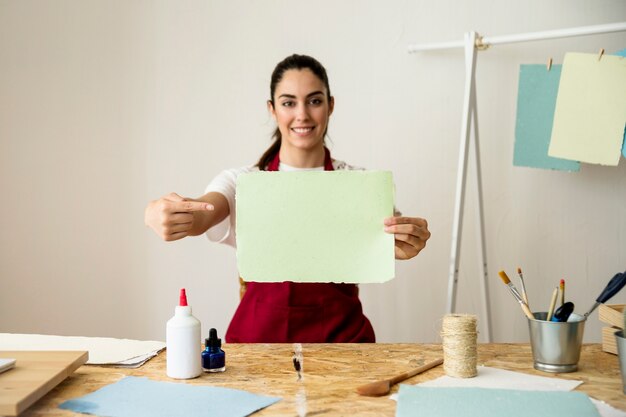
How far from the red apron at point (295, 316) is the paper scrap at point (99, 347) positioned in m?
0.50

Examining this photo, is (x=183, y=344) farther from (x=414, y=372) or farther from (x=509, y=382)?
(x=509, y=382)

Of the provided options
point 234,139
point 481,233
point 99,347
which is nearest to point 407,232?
point 99,347

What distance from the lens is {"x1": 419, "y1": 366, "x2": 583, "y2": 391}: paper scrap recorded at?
3.67ft

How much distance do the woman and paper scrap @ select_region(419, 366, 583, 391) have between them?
1.55 feet

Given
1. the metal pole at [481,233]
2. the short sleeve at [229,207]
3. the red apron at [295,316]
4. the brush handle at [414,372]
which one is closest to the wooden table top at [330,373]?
the brush handle at [414,372]

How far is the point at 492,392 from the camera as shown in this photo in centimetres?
108

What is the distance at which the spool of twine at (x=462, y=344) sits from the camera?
118 cm

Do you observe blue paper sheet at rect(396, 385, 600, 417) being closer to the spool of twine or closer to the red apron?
the spool of twine

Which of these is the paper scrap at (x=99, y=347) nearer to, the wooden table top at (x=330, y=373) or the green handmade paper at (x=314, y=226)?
the wooden table top at (x=330, y=373)

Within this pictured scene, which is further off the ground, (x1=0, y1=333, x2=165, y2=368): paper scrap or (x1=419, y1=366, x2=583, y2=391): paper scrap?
(x1=0, y1=333, x2=165, y2=368): paper scrap

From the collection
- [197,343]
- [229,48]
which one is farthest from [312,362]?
[229,48]

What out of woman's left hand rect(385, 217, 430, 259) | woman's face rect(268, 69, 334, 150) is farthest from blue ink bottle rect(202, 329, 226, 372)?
woman's face rect(268, 69, 334, 150)

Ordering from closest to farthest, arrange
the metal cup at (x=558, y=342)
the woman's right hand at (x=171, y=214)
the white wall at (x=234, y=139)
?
the metal cup at (x=558, y=342), the woman's right hand at (x=171, y=214), the white wall at (x=234, y=139)

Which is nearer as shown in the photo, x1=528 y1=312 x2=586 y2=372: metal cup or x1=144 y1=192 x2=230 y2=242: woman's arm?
x1=528 y1=312 x2=586 y2=372: metal cup
